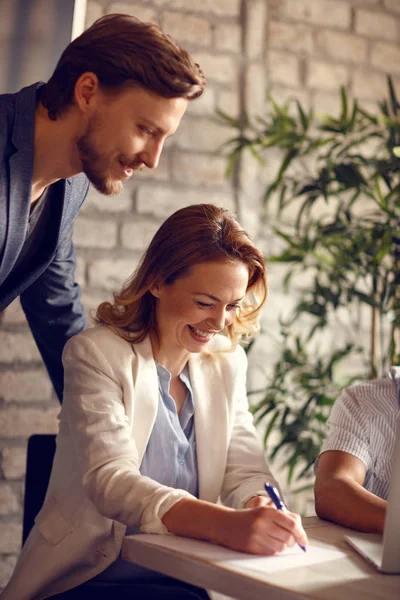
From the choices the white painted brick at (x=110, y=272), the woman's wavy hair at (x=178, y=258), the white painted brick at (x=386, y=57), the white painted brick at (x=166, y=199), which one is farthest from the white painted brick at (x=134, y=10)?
the woman's wavy hair at (x=178, y=258)

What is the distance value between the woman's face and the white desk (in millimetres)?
495

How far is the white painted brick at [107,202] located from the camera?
2.40 m

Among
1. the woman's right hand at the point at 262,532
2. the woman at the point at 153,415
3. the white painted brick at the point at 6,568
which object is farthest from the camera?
the white painted brick at the point at 6,568

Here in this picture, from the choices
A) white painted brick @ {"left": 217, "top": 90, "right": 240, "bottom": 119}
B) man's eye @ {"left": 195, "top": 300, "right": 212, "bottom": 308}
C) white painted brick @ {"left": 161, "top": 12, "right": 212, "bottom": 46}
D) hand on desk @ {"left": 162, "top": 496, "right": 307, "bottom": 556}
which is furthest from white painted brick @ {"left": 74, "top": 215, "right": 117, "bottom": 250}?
hand on desk @ {"left": 162, "top": 496, "right": 307, "bottom": 556}

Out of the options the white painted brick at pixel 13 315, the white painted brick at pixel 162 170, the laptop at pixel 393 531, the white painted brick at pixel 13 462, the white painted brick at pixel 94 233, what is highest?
the white painted brick at pixel 162 170

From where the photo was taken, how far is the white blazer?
1304mm

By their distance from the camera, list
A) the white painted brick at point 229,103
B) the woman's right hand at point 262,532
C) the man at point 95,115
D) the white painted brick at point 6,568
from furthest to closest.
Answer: the white painted brick at point 229,103, the white painted brick at point 6,568, the man at point 95,115, the woman's right hand at point 262,532

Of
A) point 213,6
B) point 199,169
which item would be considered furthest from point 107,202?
point 213,6

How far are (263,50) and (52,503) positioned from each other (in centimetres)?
182

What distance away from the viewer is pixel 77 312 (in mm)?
1884

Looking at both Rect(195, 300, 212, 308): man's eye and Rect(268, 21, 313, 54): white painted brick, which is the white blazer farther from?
Rect(268, 21, 313, 54): white painted brick

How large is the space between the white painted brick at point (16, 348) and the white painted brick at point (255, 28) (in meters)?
1.24

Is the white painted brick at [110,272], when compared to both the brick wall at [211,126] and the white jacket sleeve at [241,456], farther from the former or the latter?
the white jacket sleeve at [241,456]

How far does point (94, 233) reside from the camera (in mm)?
2404
